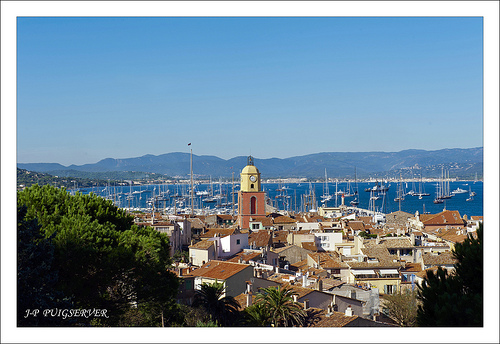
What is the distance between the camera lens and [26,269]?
8.10 m

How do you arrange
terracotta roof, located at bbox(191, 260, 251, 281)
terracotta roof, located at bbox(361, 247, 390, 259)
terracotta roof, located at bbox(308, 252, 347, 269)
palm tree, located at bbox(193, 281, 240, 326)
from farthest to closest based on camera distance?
terracotta roof, located at bbox(361, 247, 390, 259) → terracotta roof, located at bbox(308, 252, 347, 269) → terracotta roof, located at bbox(191, 260, 251, 281) → palm tree, located at bbox(193, 281, 240, 326)

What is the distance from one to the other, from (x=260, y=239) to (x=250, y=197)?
910cm

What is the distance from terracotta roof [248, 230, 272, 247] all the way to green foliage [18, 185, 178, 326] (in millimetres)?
14765

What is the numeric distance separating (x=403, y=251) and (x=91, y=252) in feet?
55.0

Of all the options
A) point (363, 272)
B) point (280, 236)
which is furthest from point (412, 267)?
point (280, 236)

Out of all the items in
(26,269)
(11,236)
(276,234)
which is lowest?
(276,234)

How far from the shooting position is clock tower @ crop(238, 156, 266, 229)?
117 ft

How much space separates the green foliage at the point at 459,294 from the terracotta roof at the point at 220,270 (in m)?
7.73

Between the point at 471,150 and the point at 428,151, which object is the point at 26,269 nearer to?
the point at 471,150

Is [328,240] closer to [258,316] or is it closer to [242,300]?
[242,300]

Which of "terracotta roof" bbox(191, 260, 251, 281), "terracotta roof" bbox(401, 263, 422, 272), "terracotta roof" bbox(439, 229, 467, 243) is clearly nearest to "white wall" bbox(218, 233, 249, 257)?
"terracotta roof" bbox(191, 260, 251, 281)

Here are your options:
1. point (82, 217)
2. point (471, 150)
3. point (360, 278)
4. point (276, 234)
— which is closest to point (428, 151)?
point (471, 150)

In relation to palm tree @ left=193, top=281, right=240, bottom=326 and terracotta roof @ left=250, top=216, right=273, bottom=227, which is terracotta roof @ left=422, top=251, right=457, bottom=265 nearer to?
palm tree @ left=193, top=281, right=240, bottom=326

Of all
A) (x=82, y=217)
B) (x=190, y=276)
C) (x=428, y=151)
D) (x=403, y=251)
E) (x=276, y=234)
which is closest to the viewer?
(x=82, y=217)
